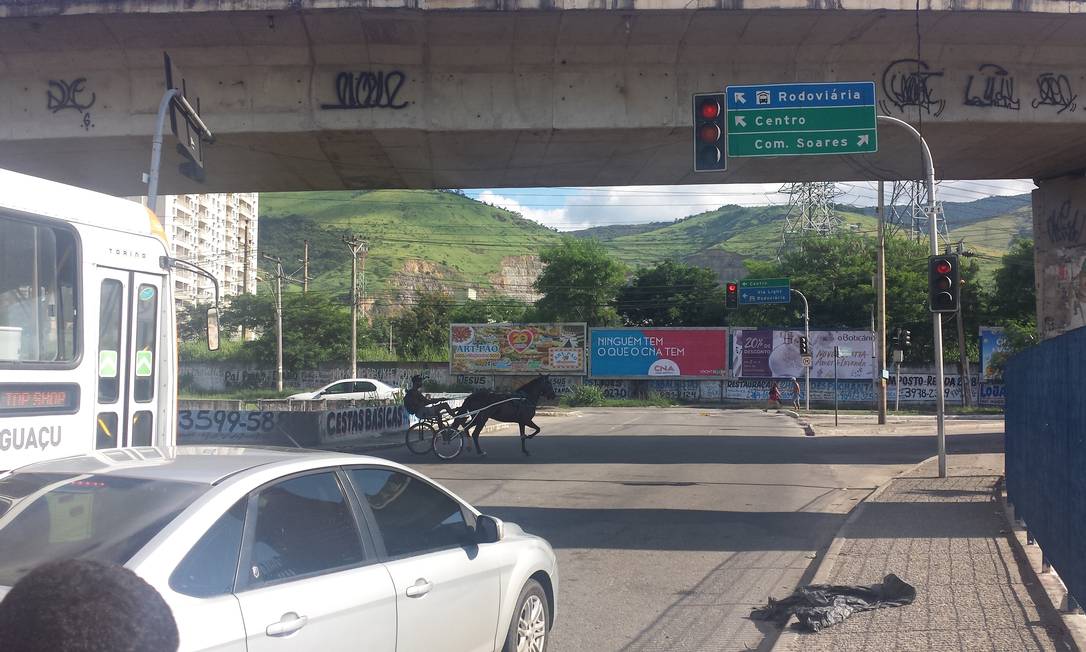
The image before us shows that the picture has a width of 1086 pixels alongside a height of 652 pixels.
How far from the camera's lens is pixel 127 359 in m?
8.11

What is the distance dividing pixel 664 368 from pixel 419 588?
56200mm

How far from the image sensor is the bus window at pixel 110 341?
774 cm

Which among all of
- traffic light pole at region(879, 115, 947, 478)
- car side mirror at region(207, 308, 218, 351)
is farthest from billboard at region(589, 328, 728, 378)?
car side mirror at region(207, 308, 218, 351)

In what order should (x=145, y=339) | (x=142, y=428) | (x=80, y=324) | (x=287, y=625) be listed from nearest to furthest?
(x=287, y=625) → (x=80, y=324) → (x=142, y=428) → (x=145, y=339)

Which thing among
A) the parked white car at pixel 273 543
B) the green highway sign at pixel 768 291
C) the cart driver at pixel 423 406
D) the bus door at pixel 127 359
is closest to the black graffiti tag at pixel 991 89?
the cart driver at pixel 423 406

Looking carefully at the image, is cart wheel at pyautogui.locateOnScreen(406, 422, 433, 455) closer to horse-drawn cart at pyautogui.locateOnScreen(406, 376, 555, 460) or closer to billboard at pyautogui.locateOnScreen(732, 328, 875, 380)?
→ horse-drawn cart at pyautogui.locateOnScreen(406, 376, 555, 460)

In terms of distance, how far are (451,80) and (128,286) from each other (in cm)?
793

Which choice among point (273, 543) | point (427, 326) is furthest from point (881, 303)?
point (427, 326)

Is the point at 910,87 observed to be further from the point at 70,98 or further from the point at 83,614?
the point at 83,614

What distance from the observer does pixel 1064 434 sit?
6844 mm

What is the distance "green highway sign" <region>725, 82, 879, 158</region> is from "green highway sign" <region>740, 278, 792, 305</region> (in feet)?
121

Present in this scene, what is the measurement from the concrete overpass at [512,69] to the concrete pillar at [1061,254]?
9.89ft

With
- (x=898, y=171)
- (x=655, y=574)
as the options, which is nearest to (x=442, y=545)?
(x=655, y=574)

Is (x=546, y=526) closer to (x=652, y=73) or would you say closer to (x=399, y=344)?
(x=652, y=73)
